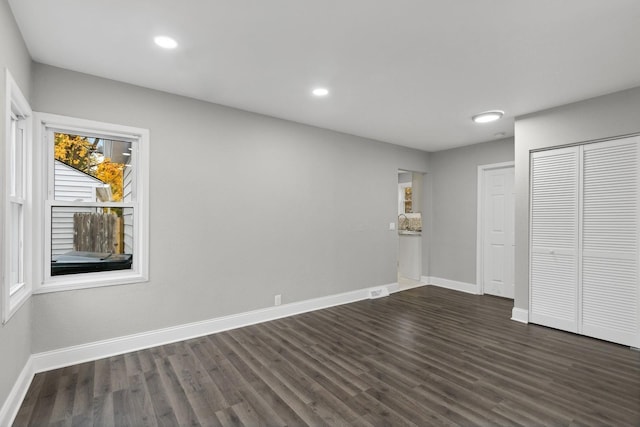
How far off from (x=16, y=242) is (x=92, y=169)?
35.2 inches

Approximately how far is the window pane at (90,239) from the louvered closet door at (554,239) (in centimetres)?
467

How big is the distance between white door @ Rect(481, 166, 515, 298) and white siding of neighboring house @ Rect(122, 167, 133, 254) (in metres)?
5.31

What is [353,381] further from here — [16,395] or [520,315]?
[520,315]

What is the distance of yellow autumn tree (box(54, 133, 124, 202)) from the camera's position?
2889 mm

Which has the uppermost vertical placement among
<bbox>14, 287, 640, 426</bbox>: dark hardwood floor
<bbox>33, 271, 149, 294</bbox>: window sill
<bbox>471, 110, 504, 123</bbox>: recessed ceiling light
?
<bbox>471, 110, 504, 123</bbox>: recessed ceiling light

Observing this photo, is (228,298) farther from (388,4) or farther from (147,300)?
Result: (388,4)

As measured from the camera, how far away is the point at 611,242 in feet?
11.1

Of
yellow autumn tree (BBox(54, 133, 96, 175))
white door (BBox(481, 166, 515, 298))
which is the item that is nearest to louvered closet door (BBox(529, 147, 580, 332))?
white door (BBox(481, 166, 515, 298))

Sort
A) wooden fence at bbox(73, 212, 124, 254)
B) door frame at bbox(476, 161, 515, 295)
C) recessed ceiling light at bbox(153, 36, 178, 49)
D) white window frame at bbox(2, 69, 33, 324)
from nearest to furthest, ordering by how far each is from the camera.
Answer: white window frame at bbox(2, 69, 33, 324) < recessed ceiling light at bbox(153, 36, 178, 49) < wooden fence at bbox(73, 212, 124, 254) < door frame at bbox(476, 161, 515, 295)

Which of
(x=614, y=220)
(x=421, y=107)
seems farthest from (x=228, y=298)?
Answer: (x=614, y=220)

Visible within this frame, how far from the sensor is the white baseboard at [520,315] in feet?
13.0

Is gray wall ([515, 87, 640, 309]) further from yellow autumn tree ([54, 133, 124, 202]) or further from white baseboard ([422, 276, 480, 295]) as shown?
yellow autumn tree ([54, 133, 124, 202])

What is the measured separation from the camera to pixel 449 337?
11.5ft

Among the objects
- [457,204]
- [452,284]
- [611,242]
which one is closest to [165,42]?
[611,242]
